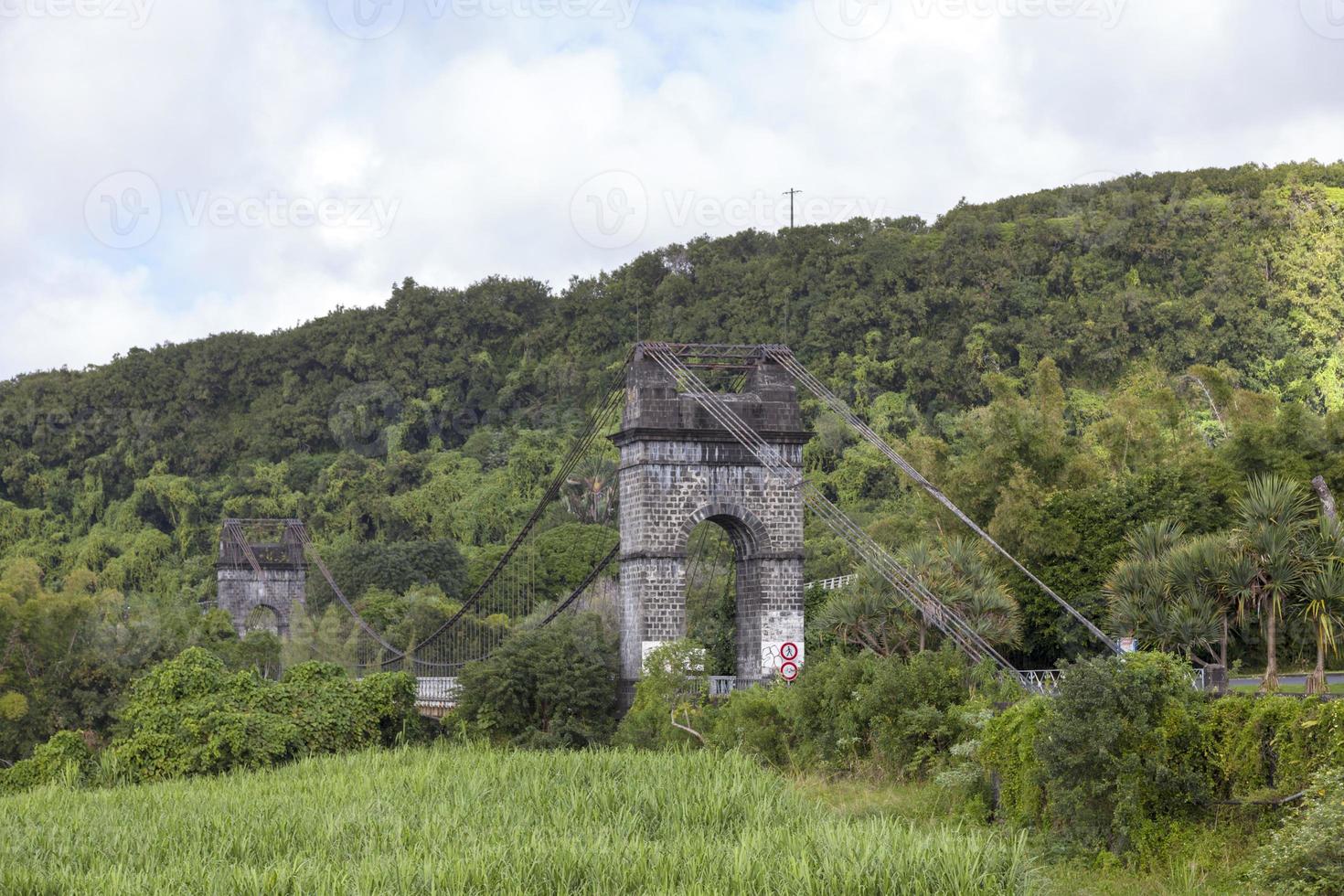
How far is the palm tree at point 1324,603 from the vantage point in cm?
2116

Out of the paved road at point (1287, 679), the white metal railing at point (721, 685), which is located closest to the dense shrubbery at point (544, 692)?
the white metal railing at point (721, 685)

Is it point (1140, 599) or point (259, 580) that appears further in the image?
point (259, 580)

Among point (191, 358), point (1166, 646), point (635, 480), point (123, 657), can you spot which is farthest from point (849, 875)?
point (191, 358)

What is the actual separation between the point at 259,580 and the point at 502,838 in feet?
165

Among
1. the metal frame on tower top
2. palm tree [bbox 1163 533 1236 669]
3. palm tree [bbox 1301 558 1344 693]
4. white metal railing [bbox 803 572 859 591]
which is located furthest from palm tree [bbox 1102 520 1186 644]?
white metal railing [bbox 803 572 859 591]

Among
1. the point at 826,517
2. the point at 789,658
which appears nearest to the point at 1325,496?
the point at 826,517

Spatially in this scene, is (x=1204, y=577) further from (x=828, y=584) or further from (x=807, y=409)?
(x=807, y=409)

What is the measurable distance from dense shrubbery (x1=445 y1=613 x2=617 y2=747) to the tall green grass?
31.4ft

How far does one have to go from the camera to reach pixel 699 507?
30.0 m

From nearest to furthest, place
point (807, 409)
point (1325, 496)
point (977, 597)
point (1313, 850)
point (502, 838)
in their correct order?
point (1313, 850)
point (502, 838)
point (977, 597)
point (1325, 496)
point (807, 409)

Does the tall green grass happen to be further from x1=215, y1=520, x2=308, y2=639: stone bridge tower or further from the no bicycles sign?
x1=215, y1=520, x2=308, y2=639: stone bridge tower

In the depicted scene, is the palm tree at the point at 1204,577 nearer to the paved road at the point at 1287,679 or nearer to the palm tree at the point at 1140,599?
the palm tree at the point at 1140,599

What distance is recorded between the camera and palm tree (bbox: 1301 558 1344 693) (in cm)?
2116

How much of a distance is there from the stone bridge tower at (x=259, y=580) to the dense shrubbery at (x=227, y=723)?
1173 inches
